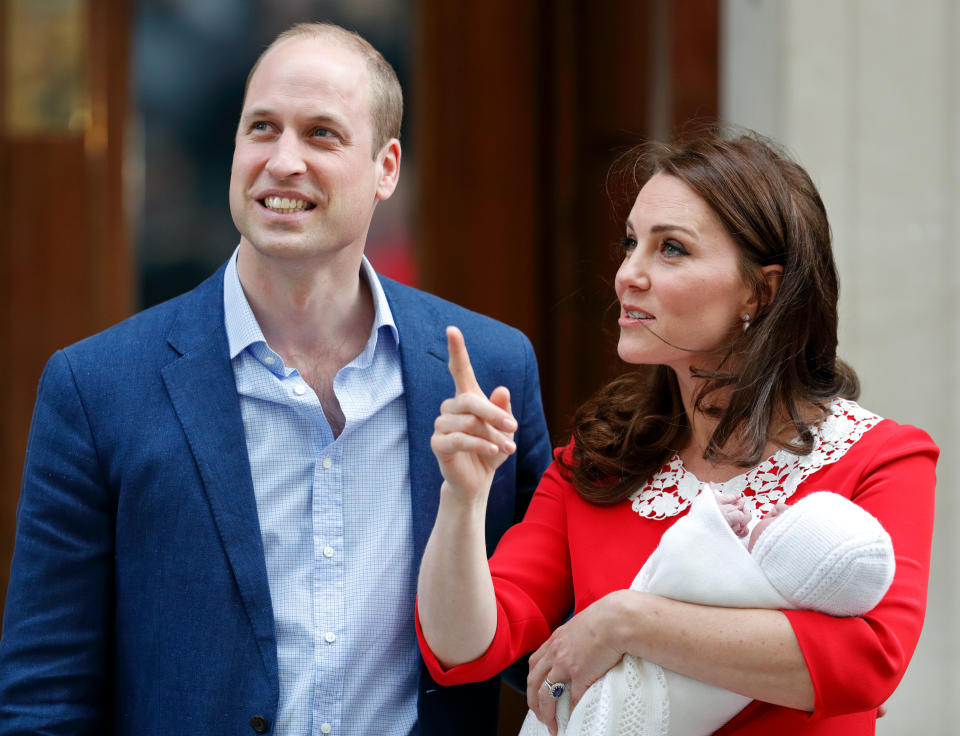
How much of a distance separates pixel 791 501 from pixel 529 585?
45cm

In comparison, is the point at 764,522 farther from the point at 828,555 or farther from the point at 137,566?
the point at 137,566

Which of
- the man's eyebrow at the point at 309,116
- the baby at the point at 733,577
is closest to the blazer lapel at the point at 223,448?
the man's eyebrow at the point at 309,116

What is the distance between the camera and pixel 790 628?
1670mm

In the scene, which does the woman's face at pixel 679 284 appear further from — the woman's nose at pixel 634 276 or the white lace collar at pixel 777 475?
the white lace collar at pixel 777 475

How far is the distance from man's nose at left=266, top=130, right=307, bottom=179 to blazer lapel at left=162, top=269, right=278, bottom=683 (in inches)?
11.4

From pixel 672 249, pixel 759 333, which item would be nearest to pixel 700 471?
pixel 759 333

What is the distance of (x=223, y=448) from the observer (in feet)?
6.62

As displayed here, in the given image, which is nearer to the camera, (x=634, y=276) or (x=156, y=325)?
(x=634, y=276)

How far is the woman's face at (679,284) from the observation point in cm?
192

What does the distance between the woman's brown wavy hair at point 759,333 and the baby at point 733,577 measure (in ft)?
0.65

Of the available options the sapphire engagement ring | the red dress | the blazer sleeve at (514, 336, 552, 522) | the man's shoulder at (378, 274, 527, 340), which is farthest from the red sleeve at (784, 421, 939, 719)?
the man's shoulder at (378, 274, 527, 340)

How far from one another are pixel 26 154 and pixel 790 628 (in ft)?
9.02

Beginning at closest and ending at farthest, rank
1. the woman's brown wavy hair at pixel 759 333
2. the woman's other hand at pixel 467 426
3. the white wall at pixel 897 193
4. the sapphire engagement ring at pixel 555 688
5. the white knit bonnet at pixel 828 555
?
the white knit bonnet at pixel 828 555 → the woman's other hand at pixel 467 426 → the sapphire engagement ring at pixel 555 688 → the woman's brown wavy hair at pixel 759 333 → the white wall at pixel 897 193

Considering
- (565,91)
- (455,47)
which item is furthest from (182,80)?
(565,91)
